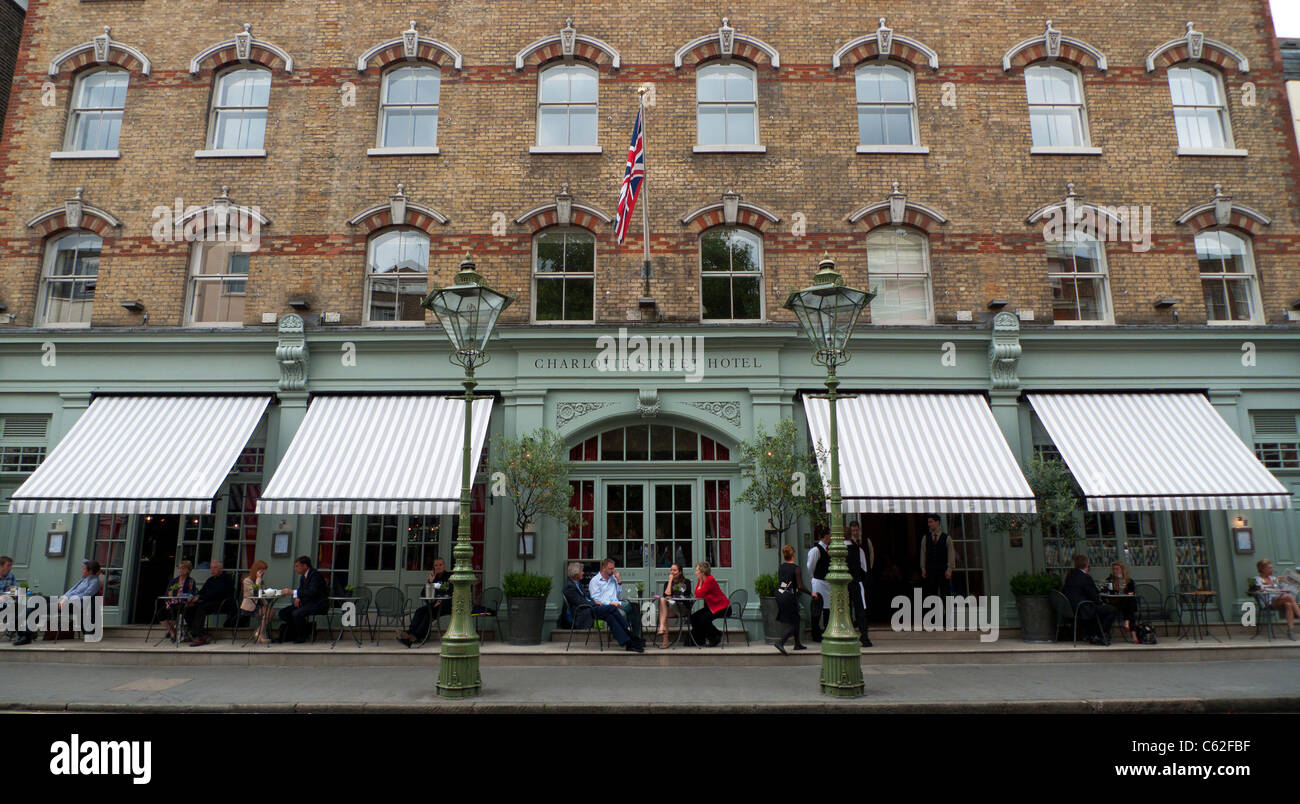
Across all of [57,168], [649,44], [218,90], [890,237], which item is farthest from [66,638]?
[890,237]

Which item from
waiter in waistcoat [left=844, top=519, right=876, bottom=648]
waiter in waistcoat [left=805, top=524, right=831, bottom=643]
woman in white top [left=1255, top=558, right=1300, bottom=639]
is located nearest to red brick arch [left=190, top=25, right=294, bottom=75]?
waiter in waistcoat [left=805, top=524, right=831, bottom=643]

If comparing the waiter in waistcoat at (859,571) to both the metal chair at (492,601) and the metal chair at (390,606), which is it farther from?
the metal chair at (390,606)

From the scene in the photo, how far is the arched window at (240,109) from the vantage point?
51.6 feet

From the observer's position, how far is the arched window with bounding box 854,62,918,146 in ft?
51.0

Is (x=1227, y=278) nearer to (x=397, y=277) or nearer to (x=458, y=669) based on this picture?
(x=458, y=669)

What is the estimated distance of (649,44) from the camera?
15.7 meters

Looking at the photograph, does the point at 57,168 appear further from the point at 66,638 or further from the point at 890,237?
the point at 890,237

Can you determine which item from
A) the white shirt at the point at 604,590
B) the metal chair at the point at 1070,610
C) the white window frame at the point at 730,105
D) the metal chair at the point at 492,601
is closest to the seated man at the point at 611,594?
the white shirt at the point at 604,590

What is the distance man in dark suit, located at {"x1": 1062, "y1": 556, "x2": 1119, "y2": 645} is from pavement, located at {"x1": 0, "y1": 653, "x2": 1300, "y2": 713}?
70 cm

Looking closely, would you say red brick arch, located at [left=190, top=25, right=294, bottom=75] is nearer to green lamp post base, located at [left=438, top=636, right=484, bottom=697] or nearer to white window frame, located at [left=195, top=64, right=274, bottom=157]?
white window frame, located at [left=195, top=64, right=274, bottom=157]

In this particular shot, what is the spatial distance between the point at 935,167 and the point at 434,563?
40.1ft
